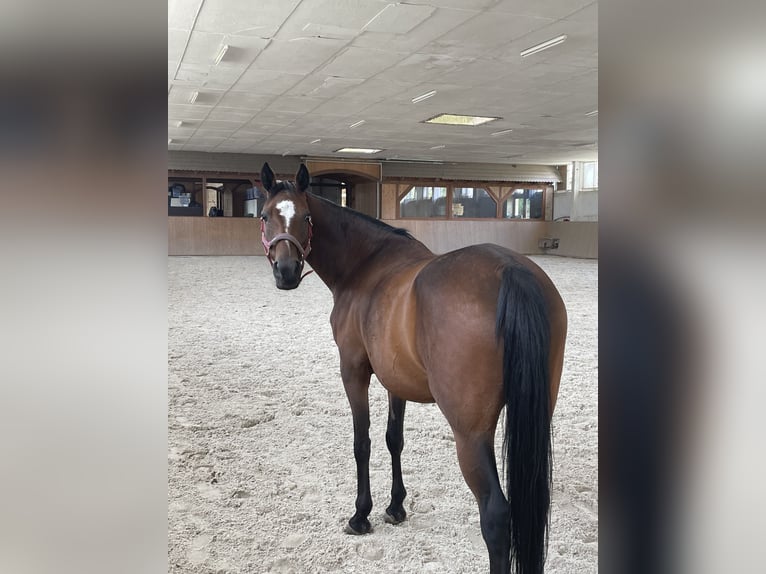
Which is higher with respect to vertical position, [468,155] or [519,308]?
[468,155]

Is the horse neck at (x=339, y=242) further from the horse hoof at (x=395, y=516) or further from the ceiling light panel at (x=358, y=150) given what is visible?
the ceiling light panel at (x=358, y=150)

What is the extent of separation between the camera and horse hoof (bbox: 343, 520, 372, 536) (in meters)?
2.07

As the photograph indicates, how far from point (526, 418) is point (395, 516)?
3.24 ft

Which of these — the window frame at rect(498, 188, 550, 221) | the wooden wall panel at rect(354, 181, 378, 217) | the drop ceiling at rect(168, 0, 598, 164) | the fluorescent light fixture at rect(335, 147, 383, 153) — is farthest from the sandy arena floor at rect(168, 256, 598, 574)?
the window frame at rect(498, 188, 550, 221)

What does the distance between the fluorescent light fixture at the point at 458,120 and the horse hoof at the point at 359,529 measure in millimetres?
9203

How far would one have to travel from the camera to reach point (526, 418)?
1.41m

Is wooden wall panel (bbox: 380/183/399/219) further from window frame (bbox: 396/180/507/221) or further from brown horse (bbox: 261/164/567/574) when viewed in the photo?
brown horse (bbox: 261/164/567/574)

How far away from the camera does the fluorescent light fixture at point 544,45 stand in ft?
18.7

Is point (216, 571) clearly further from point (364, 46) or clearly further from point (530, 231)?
point (530, 231)

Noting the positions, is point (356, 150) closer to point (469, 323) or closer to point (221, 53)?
point (221, 53)

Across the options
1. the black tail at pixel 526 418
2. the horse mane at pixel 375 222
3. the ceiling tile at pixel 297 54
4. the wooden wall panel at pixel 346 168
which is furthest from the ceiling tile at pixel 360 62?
the wooden wall panel at pixel 346 168
